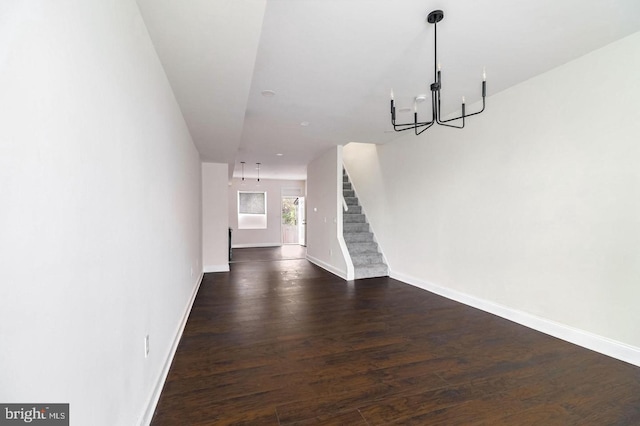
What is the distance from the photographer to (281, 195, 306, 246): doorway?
11391 mm

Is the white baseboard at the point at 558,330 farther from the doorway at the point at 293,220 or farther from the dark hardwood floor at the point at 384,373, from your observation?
the doorway at the point at 293,220

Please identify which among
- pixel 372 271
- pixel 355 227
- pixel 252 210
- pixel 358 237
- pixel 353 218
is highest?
pixel 252 210

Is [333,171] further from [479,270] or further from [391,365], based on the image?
[391,365]

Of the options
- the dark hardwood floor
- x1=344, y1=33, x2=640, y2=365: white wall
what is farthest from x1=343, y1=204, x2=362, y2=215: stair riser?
the dark hardwood floor

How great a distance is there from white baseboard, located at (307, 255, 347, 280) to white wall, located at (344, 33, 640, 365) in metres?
1.57

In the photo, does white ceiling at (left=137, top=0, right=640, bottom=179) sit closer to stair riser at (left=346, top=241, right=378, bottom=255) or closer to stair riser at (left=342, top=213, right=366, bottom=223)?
stair riser at (left=346, top=241, right=378, bottom=255)

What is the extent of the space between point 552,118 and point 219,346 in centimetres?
384

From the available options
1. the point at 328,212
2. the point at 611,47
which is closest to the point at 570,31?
the point at 611,47

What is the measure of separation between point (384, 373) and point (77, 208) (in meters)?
2.14

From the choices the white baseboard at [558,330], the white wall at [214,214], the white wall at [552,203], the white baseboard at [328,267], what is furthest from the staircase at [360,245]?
the white wall at [214,214]

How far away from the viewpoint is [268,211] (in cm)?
1081

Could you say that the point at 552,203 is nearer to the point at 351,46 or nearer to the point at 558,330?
the point at 558,330

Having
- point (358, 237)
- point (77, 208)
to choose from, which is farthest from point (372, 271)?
point (77, 208)

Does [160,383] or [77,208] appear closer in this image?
[77,208]
